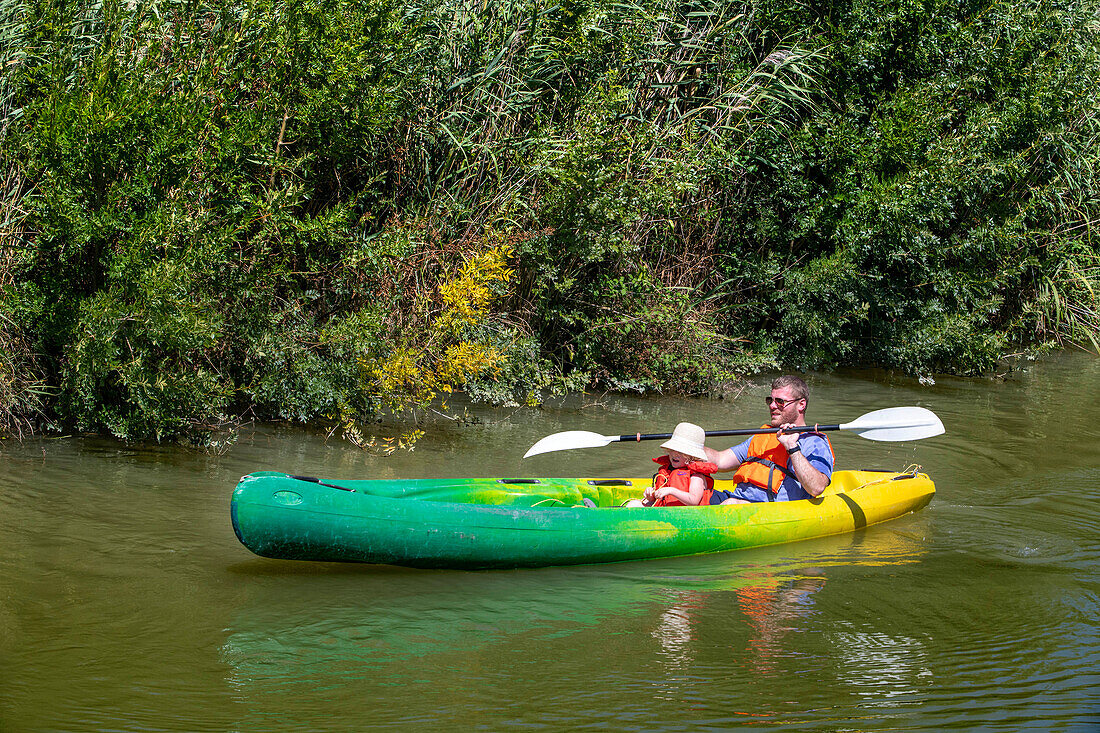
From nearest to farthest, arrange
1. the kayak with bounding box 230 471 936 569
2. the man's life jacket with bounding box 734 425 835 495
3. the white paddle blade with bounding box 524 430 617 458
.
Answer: the kayak with bounding box 230 471 936 569, the man's life jacket with bounding box 734 425 835 495, the white paddle blade with bounding box 524 430 617 458

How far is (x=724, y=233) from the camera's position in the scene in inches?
414

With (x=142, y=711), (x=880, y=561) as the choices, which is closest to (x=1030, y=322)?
(x=880, y=561)

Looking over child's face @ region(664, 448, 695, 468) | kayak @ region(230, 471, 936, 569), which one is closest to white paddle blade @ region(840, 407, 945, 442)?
kayak @ region(230, 471, 936, 569)

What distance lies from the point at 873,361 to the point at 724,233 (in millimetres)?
2270

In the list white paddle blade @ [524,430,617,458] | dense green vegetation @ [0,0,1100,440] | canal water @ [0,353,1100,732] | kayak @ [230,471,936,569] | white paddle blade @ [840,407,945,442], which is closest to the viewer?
canal water @ [0,353,1100,732]

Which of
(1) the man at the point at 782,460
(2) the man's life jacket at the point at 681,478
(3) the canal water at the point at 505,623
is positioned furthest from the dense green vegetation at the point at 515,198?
(1) the man at the point at 782,460

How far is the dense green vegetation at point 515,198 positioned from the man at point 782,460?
2135 millimetres

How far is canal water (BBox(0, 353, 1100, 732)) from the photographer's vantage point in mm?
3545

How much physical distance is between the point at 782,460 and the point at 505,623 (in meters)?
2.33

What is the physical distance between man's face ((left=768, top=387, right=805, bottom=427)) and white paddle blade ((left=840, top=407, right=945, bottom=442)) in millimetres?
979

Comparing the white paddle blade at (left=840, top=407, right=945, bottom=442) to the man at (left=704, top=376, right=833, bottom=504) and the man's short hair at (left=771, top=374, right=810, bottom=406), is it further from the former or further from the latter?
the man's short hair at (left=771, top=374, right=810, bottom=406)

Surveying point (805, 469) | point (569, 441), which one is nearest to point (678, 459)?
point (805, 469)

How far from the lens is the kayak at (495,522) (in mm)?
4652

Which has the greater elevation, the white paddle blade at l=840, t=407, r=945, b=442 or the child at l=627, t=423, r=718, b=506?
the white paddle blade at l=840, t=407, r=945, b=442
